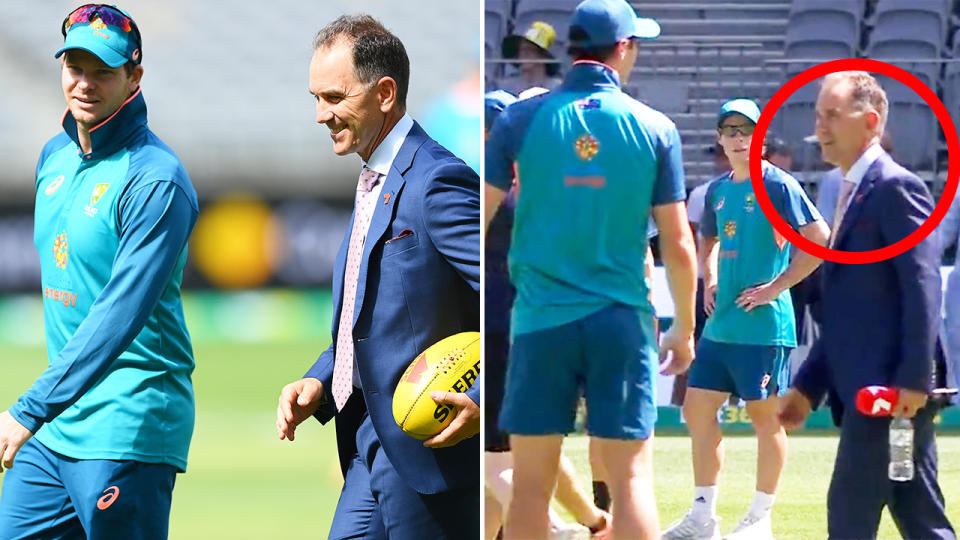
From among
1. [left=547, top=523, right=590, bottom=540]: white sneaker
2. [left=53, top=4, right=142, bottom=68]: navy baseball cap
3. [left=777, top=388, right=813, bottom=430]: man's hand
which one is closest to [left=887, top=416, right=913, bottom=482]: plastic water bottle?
[left=777, top=388, right=813, bottom=430]: man's hand

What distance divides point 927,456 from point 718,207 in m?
0.67

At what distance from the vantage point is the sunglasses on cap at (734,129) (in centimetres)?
261

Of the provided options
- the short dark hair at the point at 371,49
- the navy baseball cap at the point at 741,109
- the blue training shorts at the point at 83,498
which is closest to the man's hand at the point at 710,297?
the navy baseball cap at the point at 741,109

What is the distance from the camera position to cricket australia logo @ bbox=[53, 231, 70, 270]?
119 inches

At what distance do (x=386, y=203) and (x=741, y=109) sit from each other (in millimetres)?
815

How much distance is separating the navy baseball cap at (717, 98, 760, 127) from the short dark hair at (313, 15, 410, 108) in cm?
83

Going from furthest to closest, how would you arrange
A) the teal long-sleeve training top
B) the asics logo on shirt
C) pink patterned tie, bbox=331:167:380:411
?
the asics logo on shirt
pink patterned tie, bbox=331:167:380:411
the teal long-sleeve training top

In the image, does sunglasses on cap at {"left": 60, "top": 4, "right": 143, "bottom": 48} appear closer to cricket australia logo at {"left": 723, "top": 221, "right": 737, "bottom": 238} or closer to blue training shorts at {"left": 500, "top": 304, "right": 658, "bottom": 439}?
blue training shorts at {"left": 500, "top": 304, "right": 658, "bottom": 439}

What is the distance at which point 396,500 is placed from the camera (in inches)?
114

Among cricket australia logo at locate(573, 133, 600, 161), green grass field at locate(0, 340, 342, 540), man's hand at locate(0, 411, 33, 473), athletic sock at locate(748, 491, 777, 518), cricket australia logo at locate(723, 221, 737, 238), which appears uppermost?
cricket australia logo at locate(573, 133, 600, 161)

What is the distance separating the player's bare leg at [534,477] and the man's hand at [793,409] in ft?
1.52

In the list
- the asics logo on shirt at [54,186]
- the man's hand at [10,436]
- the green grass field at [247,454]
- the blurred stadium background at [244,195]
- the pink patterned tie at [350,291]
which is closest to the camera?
the man's hand at [10,436]

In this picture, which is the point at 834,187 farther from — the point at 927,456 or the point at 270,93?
the point at 270,93

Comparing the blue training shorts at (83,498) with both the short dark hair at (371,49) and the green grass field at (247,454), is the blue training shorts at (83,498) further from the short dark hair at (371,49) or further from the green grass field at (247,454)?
the green grass field at (247,454)
